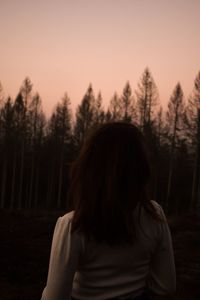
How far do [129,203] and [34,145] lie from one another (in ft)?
146

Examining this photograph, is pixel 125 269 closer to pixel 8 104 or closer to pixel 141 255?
pixel 141 255

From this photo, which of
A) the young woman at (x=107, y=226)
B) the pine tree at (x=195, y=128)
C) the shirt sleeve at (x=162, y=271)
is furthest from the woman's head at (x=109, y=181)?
the pine tree at (x=195, y=128)

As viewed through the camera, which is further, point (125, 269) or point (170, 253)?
point (170, 253)

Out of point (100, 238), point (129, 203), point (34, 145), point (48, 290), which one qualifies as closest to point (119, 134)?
point (129, 203)

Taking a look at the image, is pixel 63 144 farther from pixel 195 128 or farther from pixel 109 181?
pixel 109 181

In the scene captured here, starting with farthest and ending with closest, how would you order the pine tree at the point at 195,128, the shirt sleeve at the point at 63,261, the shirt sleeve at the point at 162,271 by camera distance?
the pine tree at the point at 195,128 < the shirt sleeve at the point at 162,271 < the shirt sleeve at the point at 63,261

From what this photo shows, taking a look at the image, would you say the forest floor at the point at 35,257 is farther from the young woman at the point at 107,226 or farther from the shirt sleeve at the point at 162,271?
the young woman at the point at 107,226

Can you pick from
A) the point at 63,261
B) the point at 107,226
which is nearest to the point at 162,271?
the point at 107,226

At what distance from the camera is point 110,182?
187 centimetres

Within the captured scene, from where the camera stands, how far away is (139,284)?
206 centimetres

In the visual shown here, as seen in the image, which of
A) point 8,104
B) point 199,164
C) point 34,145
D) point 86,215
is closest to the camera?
point 86,215

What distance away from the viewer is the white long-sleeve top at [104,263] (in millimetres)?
1855

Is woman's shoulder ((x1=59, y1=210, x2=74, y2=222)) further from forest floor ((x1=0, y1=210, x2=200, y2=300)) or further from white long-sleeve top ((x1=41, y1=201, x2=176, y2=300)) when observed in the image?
forest floor ((x1=0, y1=210, x2=200, y2=300))

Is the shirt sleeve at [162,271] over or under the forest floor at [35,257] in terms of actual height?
over
